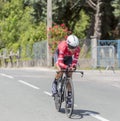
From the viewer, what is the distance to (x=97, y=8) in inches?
1335

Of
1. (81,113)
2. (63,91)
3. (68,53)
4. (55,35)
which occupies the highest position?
(55,35)

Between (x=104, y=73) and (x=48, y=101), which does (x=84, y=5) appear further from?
(x=48, y=101)

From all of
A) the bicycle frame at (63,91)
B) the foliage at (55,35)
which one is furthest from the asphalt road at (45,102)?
the foliage at (55,35)

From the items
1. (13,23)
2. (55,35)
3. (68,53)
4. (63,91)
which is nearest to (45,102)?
(63,91)

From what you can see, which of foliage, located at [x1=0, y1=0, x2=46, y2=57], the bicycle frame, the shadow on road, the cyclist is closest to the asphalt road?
the shadow on road

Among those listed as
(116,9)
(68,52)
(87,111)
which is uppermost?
(116,9)

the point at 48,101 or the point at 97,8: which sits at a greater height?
the point at 97,8

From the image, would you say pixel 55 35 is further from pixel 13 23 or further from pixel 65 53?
pixel 65 53

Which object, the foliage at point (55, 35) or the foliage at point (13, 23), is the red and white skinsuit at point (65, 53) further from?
the foliage at point (13, 23)

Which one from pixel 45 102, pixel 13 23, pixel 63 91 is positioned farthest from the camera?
pixel 13 23

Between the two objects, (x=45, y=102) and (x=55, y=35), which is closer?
(x=45, y=102)

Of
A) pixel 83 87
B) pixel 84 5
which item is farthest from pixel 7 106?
pixel 84 5

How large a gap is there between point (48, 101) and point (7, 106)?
145 centimetres

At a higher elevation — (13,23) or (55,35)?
(13,23)
